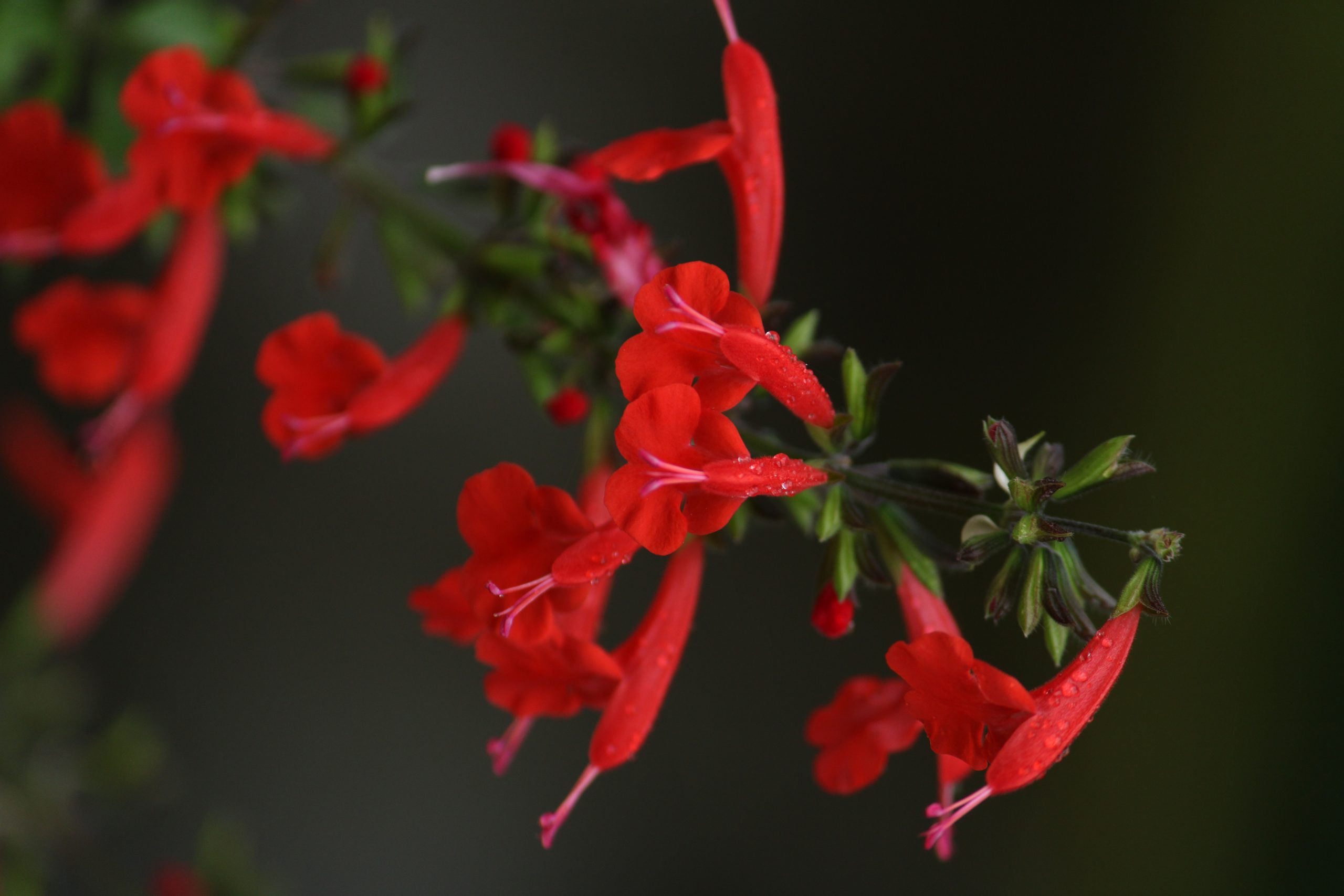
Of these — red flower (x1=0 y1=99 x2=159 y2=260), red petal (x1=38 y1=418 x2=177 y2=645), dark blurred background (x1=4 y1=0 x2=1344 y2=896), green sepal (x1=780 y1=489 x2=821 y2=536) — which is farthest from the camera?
dark blurred background (x1=4 y1=0 x2=1344 y2=896)

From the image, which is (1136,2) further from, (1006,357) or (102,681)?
(102,681)

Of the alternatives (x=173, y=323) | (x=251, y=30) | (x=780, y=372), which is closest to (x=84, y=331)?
(x=173, y=323)

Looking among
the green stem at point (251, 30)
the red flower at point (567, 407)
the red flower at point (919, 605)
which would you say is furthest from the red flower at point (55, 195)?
the red flower at point (919, 605)

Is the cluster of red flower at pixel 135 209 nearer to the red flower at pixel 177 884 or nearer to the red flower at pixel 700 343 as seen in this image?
the red flower at pixel 700 343

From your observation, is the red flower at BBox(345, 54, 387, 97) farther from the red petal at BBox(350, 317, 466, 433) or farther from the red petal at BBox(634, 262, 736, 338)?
the red petal at BBox(634, 262, 736, 338)

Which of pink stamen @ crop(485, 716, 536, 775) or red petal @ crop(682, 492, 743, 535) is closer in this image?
red petal @ crop(682, 492, 743, 535)

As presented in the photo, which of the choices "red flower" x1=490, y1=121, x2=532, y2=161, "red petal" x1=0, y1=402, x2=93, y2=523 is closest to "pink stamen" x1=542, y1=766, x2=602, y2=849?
"red flower" x1=490, y1=121, x2=532, y2=161
